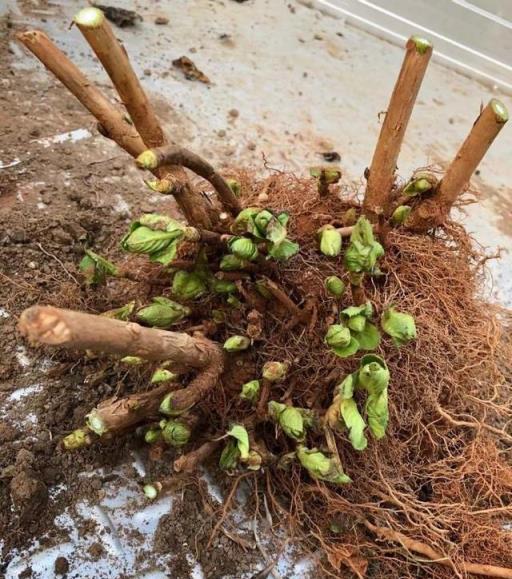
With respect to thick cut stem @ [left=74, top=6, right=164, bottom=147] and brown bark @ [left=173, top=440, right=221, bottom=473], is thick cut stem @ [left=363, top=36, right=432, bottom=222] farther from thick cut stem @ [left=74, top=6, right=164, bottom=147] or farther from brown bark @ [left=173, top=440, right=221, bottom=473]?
brown bark @ [left=173, top=440, right=221, bottom=473]

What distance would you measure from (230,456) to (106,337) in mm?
370

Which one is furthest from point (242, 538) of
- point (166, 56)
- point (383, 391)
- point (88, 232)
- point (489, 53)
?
point (489, 53)

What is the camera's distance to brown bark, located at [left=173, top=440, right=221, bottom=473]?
0.95m

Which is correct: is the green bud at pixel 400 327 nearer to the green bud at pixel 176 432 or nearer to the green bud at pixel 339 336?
the green bud at pixel 339 336

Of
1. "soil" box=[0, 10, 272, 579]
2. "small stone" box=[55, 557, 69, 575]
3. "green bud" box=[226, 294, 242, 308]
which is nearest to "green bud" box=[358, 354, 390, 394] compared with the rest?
"green bud" box=[226, 294, 242, 308]

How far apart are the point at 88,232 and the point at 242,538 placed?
2.10 ft

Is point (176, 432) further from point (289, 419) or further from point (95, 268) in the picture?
point (95, 268)

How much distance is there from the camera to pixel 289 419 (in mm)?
916

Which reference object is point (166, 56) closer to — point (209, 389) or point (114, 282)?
point (114, 282)

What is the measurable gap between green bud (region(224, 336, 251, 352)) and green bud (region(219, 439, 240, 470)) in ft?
0.44

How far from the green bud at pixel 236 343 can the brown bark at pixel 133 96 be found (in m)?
0.18

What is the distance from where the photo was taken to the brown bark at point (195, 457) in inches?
37.3

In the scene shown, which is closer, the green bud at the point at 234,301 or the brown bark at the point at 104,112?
the brown bark at the point at 104,112

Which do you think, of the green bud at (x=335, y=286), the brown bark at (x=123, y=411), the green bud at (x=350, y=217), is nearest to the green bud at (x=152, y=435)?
the brown bark at (x=123, y=411)
